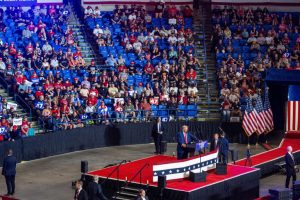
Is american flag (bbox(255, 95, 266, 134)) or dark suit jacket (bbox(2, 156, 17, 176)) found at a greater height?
american flag (bbox(255, 95, 266, 134))

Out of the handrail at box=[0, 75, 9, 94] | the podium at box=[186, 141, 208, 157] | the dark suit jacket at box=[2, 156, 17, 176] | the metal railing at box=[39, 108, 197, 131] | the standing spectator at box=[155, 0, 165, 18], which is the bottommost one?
the dark suit jacket at box=[2, 156, 17, 176]

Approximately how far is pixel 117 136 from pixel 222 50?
882 centimetres

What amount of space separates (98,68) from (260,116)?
30.6 ft

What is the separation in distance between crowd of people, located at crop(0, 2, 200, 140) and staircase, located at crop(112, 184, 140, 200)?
7988mm

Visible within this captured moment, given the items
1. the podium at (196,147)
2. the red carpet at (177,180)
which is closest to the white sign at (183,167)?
the red carpet at (177,180)

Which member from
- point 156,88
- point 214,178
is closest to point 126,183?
point 214,178

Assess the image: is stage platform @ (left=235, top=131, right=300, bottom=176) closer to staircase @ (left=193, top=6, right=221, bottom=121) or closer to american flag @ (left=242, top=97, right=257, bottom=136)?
american flag @ (left=242, top=97, right=257, bottom=136)

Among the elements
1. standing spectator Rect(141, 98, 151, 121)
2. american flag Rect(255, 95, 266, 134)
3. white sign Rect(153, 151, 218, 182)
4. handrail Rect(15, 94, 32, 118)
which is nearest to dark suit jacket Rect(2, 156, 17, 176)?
white sign Rect(153, 151, 218, 182)

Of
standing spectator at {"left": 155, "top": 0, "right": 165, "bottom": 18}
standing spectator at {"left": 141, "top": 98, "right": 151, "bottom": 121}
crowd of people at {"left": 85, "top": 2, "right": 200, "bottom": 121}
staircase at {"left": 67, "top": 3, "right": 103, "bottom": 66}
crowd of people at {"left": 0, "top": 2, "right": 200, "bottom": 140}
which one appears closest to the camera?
crowd of people at {"left": 0, "top": 2, "right": 200, "bottom": 140}

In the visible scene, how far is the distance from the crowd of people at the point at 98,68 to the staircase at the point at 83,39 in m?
0.50

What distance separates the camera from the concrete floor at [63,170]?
81.8ft

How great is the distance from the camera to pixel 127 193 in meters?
23.3

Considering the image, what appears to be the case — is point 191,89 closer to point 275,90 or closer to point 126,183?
point 275,90

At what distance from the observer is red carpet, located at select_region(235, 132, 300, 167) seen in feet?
91.7
